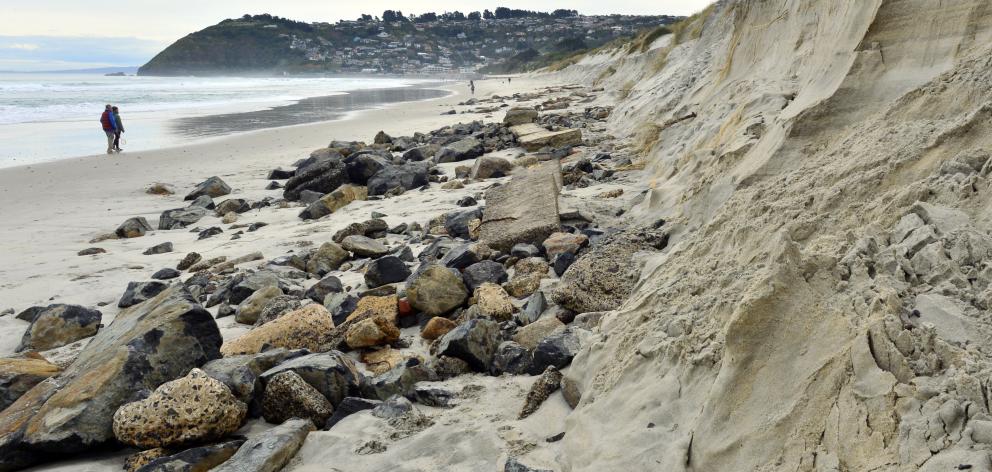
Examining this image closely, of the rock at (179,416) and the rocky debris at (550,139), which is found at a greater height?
the rocky debris at (550,139)

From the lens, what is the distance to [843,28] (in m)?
4.58

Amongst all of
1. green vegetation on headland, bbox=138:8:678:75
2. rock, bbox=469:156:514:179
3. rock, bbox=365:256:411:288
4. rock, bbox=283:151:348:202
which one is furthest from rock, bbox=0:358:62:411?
green vegetation on headland, bbox=138:8:678:75

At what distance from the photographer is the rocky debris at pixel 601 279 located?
4.09 metres

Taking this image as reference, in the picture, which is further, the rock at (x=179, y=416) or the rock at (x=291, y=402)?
the rock at (x=291, y=402)

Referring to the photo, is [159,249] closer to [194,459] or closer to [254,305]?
[254,305]

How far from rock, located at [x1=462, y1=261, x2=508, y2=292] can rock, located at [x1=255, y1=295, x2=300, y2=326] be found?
1.41 meters

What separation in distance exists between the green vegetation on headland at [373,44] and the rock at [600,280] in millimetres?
97390

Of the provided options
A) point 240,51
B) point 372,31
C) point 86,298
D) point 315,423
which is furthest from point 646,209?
point 372,31

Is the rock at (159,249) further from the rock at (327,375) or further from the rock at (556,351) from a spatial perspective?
the rock at (556,351)

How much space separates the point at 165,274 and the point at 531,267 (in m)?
4.08

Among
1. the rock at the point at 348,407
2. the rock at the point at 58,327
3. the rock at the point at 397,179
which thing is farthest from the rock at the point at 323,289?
the rock at the point at 397,179

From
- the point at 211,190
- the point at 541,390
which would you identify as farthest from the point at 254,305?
the point at 211,190

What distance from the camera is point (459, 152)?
12.0m

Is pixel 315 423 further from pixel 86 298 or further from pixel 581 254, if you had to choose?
pixel 86 298
